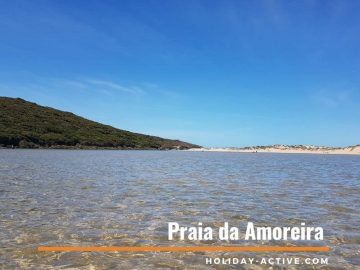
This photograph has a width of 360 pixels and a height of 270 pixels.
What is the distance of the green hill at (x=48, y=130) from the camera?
3574 inches

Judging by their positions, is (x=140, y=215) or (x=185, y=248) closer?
(x=185, y=248)

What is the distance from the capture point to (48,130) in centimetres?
10919

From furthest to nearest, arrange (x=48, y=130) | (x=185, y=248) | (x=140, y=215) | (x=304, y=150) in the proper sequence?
1. (x=304, y=150)
2. (x=48, y=130)
3. (x=140, y=215)
4. (x=185, y=248)

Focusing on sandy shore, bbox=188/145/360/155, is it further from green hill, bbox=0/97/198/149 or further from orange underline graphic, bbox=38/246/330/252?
orange underline graphic, bbox=38/246/330/252

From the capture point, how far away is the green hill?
3574 inches

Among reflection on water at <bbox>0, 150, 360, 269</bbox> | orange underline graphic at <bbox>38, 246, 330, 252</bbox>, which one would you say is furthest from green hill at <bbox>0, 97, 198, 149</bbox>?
orange underline graphic at <bbox>38, 246, 330, 252</bbox>

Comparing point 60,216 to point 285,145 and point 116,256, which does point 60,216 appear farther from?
point 285,145

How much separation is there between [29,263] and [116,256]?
1.83 metres

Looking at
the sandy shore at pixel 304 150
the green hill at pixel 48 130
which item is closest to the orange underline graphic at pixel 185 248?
the green hill at pixel 48 130

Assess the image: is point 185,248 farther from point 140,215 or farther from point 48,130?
point 48,130

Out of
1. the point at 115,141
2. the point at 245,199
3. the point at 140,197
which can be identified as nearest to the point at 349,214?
the point at 245,199

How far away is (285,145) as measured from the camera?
502 feet

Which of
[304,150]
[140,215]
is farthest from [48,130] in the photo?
[140,215]

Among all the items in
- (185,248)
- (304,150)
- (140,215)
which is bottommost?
(185,248)
